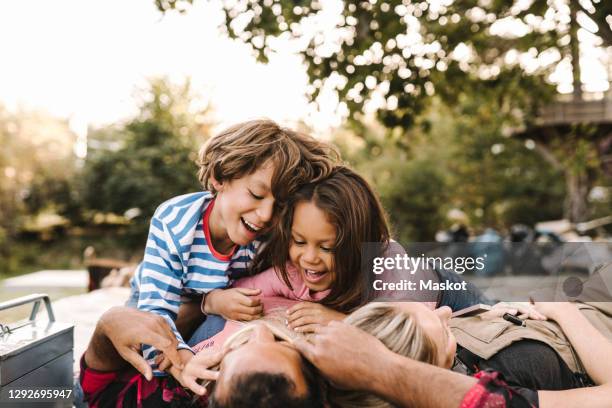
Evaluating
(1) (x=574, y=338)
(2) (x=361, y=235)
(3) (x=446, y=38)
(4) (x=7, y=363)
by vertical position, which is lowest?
(4) (x=7, y=363)

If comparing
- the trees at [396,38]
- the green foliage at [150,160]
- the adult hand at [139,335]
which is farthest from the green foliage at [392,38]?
the green foliage at [150,160]

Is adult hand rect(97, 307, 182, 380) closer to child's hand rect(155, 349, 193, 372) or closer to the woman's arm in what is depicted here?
child's hand rect(155, 349, 193, 372)

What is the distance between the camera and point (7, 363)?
2.18 meters

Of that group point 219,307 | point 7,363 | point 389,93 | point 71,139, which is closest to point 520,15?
point 389,93

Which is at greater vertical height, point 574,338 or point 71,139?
point 71,139

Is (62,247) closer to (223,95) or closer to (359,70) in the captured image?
(223,95)

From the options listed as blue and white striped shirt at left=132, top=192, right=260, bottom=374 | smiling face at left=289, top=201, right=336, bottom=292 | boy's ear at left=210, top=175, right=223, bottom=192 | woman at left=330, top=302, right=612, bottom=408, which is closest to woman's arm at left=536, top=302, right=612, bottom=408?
woman at left=330, top=302, right=612, bottom=408

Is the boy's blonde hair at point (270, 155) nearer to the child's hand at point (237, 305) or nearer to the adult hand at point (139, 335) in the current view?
the child's hand at point (237, 305)

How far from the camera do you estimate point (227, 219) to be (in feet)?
8.63

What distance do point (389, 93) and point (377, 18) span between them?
2.56ft

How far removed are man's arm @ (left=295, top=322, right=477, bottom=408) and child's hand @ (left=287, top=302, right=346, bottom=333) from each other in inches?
20.9

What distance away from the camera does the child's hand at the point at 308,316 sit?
218 centimetres

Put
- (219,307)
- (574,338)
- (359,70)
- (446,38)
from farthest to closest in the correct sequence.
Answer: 1. (446,38)
2. (359,70)
3. (219,307)
4. (574,338)

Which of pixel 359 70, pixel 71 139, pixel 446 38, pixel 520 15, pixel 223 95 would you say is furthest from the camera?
pixel 71 139
